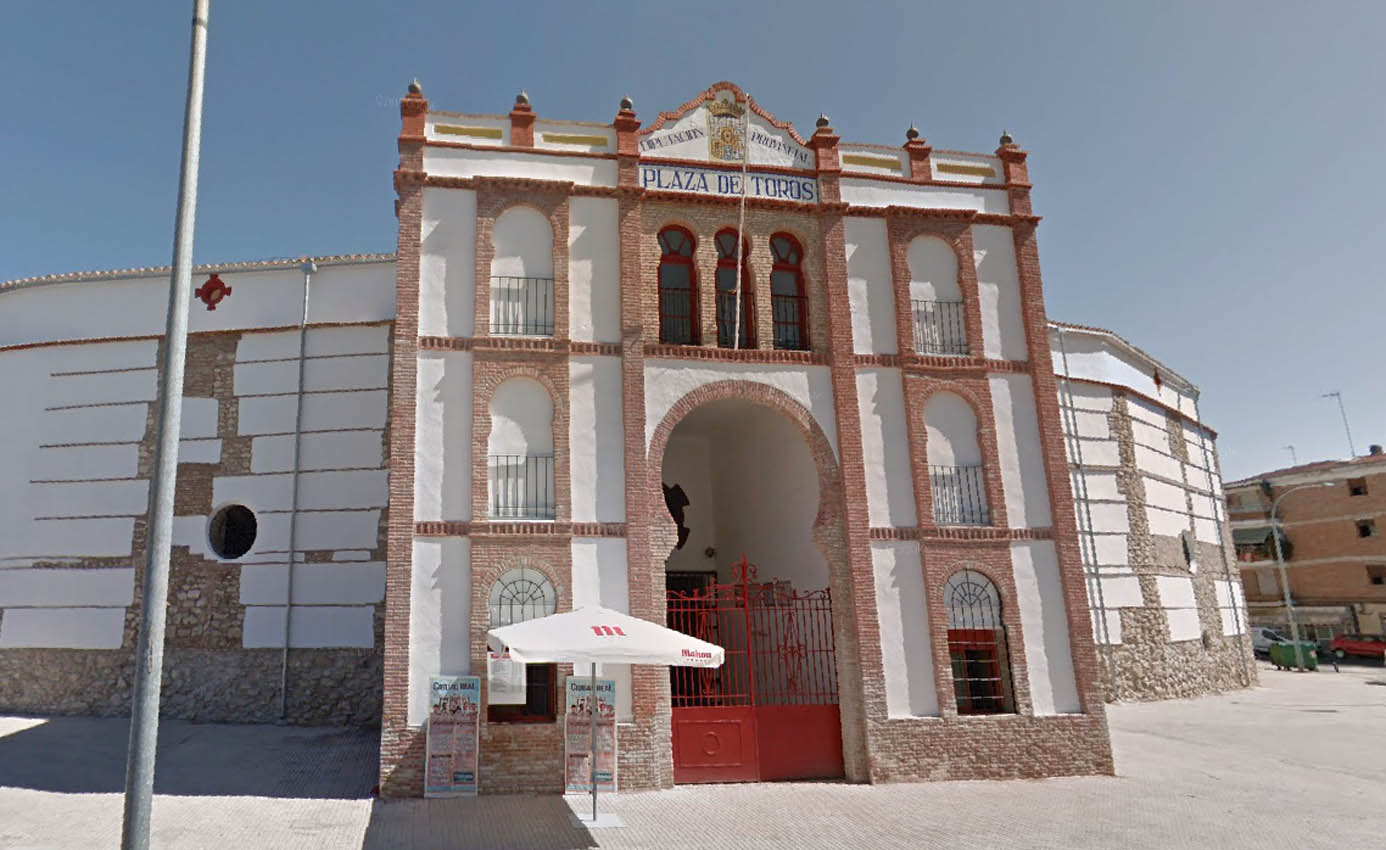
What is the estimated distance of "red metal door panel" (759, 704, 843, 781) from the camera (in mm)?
12844

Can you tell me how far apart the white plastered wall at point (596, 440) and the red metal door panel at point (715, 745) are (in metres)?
3.32

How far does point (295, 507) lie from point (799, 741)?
11.1 meters

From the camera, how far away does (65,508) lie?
689 inches

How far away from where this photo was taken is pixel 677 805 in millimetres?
11219

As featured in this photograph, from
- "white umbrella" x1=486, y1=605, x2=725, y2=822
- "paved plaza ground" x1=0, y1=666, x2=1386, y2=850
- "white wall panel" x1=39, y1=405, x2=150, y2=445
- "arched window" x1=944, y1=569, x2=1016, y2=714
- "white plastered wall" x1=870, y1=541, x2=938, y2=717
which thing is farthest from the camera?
A: "white wall panel" x1=39, y1=405, x2=150, y2=445

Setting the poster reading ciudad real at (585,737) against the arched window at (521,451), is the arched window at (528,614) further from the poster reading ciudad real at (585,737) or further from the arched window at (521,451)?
the arched window at (521,451)

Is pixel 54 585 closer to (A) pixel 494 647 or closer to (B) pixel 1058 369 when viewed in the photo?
(A) pixel 494 647

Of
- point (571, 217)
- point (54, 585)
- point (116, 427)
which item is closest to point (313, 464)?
point (116, 427)

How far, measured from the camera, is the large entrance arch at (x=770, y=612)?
1280 centimetres

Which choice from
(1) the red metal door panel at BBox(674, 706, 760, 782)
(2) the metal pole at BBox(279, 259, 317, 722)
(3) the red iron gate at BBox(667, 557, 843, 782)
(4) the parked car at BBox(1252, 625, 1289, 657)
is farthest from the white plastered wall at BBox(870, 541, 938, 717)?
(4) the parked car at BBox(1252, 625, 1289, 657)

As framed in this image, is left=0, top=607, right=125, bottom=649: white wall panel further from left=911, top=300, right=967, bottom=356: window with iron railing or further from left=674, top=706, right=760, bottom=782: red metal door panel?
left=911, top=300, right=967, bottom=356: window with iron railing

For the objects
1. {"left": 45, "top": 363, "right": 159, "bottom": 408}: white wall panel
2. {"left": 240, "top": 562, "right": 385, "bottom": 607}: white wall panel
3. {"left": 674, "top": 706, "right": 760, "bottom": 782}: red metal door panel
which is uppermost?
{"left": 45, "top": 363, "right": 159, "bottom": 408}: white wall panel

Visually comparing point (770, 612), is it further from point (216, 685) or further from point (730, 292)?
point (216, 685)

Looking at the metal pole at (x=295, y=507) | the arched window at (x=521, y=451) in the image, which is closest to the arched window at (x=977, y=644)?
the arched window at (x=521, y=451)
